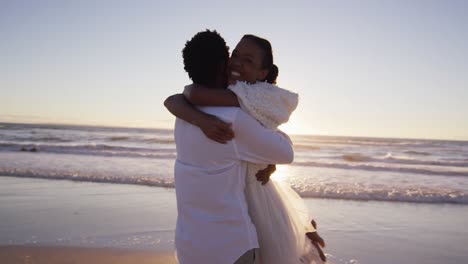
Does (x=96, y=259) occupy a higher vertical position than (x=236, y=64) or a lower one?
lower

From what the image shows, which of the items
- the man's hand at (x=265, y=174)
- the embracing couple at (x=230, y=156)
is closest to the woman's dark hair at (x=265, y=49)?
the embracing couple at (x=230, y=156)

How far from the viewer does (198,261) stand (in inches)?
72.1

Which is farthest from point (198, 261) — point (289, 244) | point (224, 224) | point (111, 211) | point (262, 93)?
point (111, 211)

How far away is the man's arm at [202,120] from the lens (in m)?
1.65

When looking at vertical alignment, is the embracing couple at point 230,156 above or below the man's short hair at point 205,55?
below

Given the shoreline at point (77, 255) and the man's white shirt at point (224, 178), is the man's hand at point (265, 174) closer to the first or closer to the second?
the man's white shirt at point (224, 178)

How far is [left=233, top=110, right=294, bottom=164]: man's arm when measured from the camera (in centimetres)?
167

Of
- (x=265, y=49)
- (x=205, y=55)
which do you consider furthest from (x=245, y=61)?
A: (x=205, y=55)

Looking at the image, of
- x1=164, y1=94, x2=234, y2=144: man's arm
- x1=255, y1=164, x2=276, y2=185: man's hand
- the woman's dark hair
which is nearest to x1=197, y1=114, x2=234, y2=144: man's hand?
x1=164, y1=94, x2=234, y2=144: man's arm

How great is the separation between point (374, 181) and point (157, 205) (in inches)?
285

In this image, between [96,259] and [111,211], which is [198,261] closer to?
[96,259]

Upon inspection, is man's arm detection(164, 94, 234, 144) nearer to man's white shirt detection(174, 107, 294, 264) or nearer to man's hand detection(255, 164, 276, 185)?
man's white shirt detection(174, 107, 294, 264)

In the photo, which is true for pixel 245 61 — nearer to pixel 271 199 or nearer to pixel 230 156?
pixel 230 156

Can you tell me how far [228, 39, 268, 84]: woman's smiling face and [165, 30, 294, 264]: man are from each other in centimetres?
8
